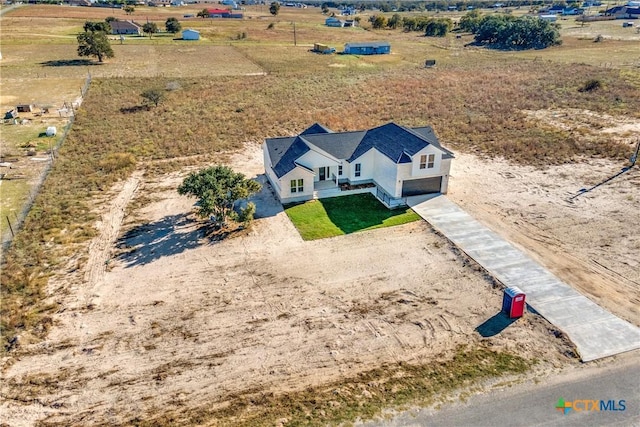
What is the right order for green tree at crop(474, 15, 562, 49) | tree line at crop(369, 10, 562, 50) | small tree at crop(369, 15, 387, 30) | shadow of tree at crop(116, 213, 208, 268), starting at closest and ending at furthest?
1. shadow of tree at crop(116, 213, 208, 268)
2. green tree at crop(474, 15, 562, 49)
3. tree line at crop(369, 10, 562, 50)
4. small tree at crop(369, 15, 387, 30)

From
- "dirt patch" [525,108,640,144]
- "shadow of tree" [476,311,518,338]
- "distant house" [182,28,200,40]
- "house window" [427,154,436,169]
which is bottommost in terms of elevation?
"shadow of tree" [476,311,518,338]

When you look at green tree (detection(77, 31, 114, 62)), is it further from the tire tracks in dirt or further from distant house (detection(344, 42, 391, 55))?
the tire tracks in dirt

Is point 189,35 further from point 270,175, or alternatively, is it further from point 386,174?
point 386,174

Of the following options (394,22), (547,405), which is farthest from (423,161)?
(394,22)

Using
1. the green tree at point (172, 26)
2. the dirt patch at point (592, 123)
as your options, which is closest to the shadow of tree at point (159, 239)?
the dirt patch at point (592, 123)

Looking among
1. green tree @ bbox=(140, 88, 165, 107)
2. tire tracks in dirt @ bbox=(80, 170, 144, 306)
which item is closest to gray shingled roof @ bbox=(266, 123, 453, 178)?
tire tracks in dirt @ bbox=(80, 170, 144, 306)

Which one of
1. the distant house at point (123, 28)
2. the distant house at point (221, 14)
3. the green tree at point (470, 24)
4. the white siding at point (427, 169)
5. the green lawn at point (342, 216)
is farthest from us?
the distant house at point (221, 14)

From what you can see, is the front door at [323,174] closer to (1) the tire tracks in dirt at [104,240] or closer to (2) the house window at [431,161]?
(2) the house window at [431,161]

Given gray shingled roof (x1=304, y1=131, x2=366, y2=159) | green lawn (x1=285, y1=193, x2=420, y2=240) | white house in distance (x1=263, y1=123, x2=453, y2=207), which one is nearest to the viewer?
green lawn (x1=285, y1=193, x2=420, y2=240)
